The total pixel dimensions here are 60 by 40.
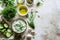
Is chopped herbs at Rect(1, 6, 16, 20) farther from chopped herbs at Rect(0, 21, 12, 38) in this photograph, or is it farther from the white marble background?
the white marble background

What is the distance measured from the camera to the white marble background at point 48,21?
5.68 feet

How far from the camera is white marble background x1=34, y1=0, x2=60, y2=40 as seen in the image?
1731mm

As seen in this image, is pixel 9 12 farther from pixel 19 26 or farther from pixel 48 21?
pixel 48 21

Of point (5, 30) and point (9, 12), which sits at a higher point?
point (9, 12)

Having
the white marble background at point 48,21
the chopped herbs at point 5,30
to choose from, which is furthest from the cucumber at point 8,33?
the white marble background at point 48,21

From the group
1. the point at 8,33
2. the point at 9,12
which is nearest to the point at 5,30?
the point at 8,33

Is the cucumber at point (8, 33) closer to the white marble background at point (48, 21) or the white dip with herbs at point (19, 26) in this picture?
the white dip with herbs at point (19, 26)

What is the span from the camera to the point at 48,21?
1750 millimetres

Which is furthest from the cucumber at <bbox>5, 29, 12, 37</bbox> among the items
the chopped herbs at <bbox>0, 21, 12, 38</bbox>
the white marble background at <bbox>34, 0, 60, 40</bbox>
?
the white marble background at <bbox>34, 0, 60, 40</bbox>

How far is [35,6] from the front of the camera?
1766mm

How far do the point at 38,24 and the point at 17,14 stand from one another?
0.57ft

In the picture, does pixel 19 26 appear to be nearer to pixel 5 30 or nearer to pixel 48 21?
pixel 5 30

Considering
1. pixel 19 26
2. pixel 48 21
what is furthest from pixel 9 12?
pixel 48 21

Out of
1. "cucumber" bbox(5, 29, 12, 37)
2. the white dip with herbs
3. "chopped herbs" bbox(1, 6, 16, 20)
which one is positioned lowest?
"cucumber" bbox(5, 29, 12, 37)
